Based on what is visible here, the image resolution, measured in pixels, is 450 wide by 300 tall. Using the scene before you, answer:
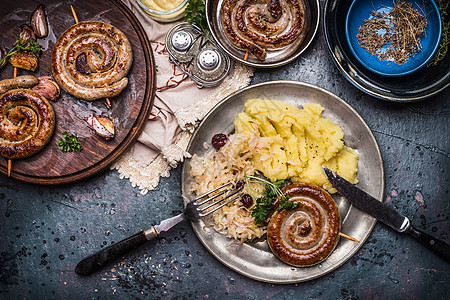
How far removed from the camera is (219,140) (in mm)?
3848

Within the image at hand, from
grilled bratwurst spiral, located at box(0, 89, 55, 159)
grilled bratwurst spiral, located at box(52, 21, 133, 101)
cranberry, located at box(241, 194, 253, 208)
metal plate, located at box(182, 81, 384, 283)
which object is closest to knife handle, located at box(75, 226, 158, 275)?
metal plate, located at box(182, 81, 384, 283)

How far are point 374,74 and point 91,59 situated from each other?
341 centimetres

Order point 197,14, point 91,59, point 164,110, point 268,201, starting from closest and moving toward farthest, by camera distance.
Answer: point 268,201, point 91,59, point 197,14, point 164,110

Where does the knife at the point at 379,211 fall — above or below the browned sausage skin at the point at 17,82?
above

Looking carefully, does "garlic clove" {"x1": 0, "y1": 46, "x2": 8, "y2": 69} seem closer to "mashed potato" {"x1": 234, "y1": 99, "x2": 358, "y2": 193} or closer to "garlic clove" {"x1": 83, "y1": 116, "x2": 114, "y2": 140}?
"garlic clove" {"x1": 83, "y1": 116, "x2": 114, "y2": 140}

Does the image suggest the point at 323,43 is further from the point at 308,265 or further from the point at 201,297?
the point at 201,297

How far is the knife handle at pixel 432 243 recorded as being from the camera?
12.6ft

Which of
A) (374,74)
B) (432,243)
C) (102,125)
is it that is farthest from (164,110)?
(432,243)

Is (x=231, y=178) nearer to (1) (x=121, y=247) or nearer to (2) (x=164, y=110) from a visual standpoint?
(2) (x=164, y=110)

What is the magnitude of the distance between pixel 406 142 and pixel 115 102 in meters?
3.66

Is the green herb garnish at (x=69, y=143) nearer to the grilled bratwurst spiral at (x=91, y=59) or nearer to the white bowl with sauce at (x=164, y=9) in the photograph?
the grilled bratwurst spiral at (x=91, y=59)

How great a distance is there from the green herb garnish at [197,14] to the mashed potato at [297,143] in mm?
1104

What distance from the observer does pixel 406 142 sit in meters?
4.08

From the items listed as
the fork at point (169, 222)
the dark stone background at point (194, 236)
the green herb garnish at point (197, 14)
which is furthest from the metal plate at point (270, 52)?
the fork at point (169, 222)
